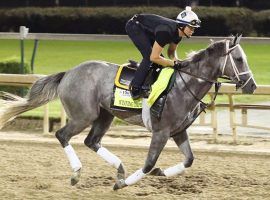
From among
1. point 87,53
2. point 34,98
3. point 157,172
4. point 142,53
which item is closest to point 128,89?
point 142,53

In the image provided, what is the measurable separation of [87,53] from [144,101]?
16002 millimetres

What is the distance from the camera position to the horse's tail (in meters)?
8.09

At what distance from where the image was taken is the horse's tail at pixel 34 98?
809 cm

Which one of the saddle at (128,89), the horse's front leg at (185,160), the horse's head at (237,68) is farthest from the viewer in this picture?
the horse's front leg at (185,160)

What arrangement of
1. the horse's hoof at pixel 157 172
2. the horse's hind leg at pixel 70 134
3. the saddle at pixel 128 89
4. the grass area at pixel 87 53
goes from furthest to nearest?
1. the grass area at pixel 87 53
2. the horse's hind leg at pixel 70 134
3. the horse's hoof at pixel 157 172
4. the saddle at pixel 128 89

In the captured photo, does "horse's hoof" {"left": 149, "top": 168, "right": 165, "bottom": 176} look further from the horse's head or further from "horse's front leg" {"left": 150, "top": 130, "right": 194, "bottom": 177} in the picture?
the horse's head

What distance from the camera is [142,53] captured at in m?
7.46

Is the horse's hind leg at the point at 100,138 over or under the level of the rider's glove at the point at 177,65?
under

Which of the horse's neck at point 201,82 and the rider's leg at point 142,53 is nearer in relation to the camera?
the horse's neck at point 201,82

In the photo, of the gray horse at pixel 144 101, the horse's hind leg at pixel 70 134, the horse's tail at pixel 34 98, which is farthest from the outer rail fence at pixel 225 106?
the horse's hind leg at pixel 70 134

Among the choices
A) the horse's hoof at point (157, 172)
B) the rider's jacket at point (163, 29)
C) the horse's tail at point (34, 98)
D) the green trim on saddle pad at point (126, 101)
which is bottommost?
the horse's hoof at point (157, 172)

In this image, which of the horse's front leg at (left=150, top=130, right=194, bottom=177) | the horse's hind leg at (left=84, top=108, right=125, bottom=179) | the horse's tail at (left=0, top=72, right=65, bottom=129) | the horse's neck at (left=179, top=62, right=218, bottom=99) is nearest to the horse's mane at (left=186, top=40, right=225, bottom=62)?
the horse's neck at (left=179, top=62, right=218, bottom=99)

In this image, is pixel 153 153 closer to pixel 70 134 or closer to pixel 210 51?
pixel 70 134

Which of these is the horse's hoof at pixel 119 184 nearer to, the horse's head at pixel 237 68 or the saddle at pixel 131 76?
the saddle at pixel 131 76
